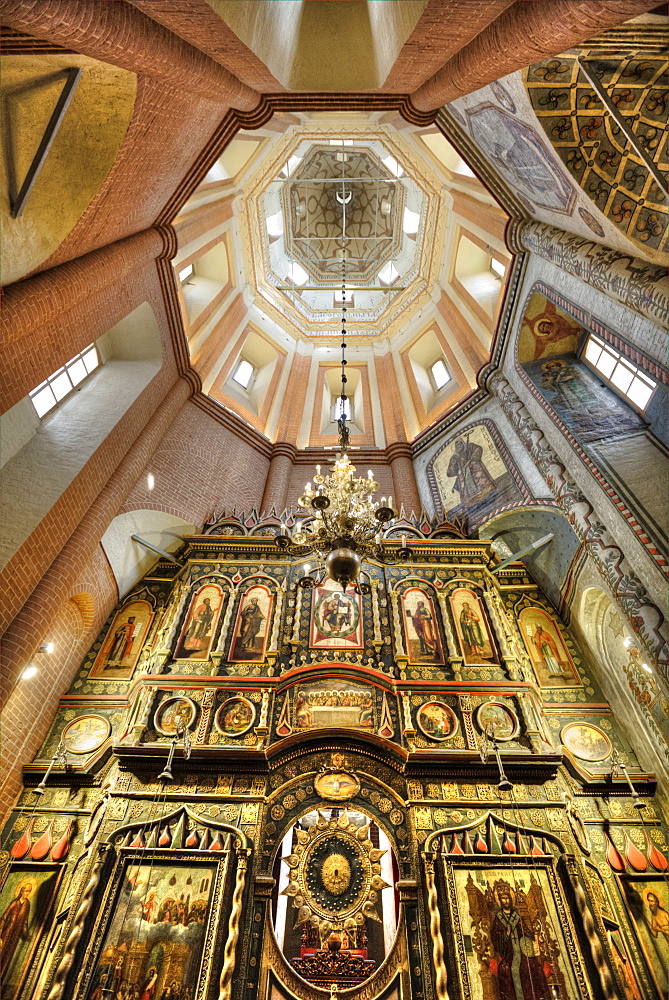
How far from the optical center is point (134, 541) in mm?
10344

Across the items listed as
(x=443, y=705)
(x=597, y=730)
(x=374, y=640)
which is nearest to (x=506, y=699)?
(x=443, y=705)

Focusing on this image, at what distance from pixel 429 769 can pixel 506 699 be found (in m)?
1.76

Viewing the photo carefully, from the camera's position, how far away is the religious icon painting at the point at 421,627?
8.53m

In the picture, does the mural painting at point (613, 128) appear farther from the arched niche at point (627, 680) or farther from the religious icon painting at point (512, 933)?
the religious icon painting at point (512, 933)

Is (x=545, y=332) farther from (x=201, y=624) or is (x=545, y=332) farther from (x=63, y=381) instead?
(x=63, y=381)

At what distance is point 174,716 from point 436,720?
387cm

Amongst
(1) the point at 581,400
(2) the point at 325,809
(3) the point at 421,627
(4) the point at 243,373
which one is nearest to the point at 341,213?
(4) the point at 243,373

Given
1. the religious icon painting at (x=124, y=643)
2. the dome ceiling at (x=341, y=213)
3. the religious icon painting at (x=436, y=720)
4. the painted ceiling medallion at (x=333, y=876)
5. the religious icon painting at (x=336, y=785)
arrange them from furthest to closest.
A: the dome ceiling at (x=341, y=213) < the religious icon painting at (x=124, y=643) < the religious icon painting at (x=436, y=720) < the religious icon painting at (x=336, y=785) < the painted ceiling medallion at (x=333, y=876)

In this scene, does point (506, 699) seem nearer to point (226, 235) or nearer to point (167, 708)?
point (167, 708)

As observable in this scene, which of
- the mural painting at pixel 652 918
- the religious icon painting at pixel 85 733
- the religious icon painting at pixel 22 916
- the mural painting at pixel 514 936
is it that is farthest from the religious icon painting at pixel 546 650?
the religious icon painting at pixel 22 916

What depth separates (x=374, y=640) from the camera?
8.58 meters

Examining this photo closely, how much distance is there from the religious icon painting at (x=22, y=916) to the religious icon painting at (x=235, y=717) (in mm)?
2502

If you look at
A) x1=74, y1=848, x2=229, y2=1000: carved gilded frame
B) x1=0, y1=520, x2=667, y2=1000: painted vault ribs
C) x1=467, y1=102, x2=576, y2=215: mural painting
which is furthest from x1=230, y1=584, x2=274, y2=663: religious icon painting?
x1=467, y1=102, x2=576, y2=215: mural painting

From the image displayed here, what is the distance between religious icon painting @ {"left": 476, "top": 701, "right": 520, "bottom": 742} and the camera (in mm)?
7473
